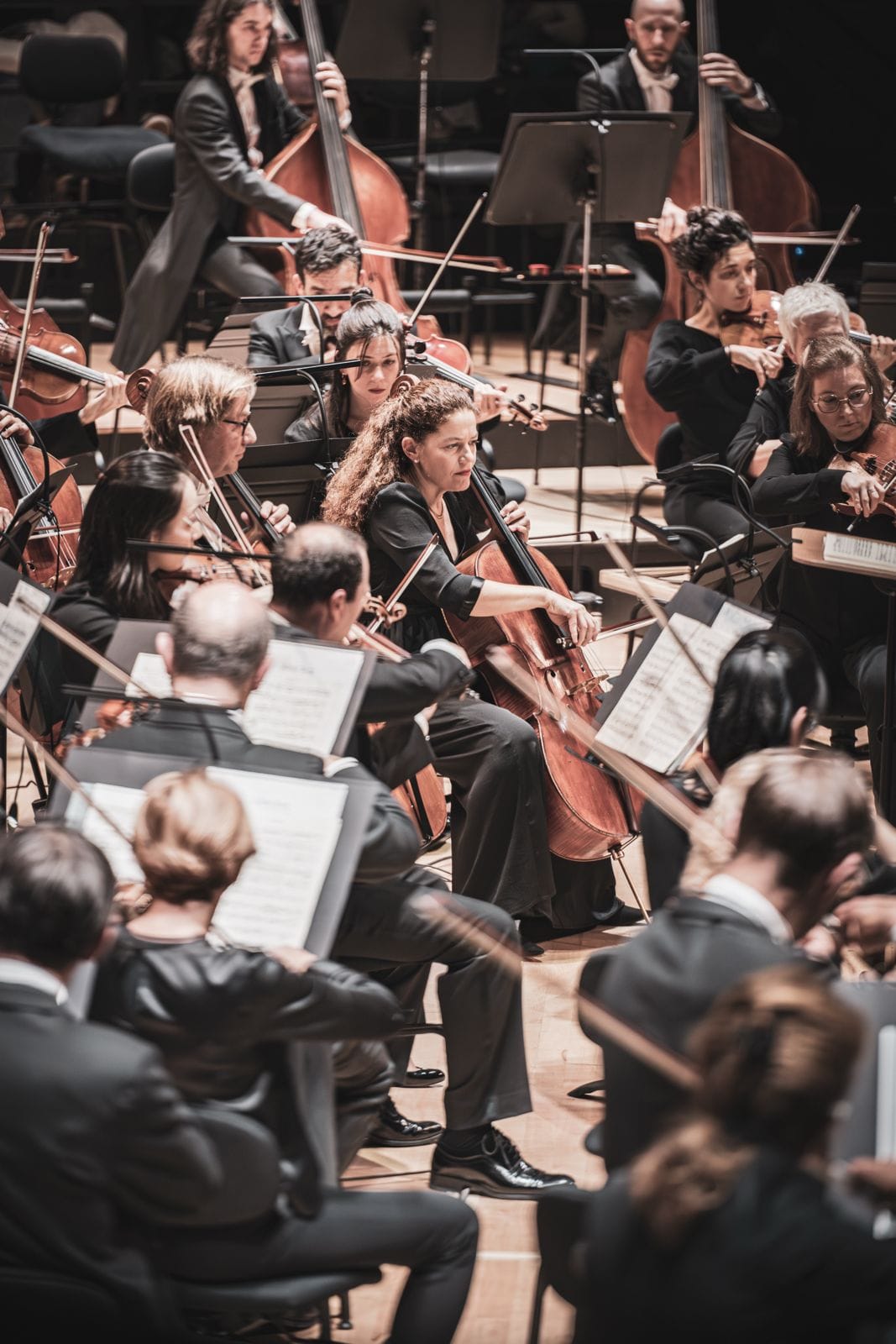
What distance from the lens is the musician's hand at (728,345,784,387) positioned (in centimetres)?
467

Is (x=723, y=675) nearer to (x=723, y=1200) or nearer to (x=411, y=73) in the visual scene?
(x=723, y=1200)

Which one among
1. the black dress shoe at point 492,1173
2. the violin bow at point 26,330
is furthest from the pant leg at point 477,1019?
the violin bow at point 26,330

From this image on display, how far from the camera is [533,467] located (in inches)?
264

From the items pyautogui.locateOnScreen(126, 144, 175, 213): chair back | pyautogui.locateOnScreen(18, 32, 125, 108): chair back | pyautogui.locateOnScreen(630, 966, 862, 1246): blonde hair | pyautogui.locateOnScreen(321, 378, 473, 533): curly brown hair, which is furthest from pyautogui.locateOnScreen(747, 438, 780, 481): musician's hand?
pyautogui.locateOnScreen(18, 32, 125, 108): chair back

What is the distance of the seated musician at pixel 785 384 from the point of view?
442 centimetres

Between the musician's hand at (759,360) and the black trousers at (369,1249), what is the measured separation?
3.00 meters

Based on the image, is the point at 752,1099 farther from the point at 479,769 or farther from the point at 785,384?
the point at 785,384

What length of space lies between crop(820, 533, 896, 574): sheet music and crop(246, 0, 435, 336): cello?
102 inches

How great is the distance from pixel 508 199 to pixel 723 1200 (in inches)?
171

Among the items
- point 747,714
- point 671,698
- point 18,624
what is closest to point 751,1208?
point 747,714

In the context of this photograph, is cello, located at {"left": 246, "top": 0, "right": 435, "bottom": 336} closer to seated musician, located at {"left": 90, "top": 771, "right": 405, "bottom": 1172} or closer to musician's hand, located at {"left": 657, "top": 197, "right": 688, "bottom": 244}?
musician's hand, located at {"left": 657, "top": 197, "right": 688, "bottom": 244}

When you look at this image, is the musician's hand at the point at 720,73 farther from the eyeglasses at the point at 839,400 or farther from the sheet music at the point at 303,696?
the sheet music at the point at 303,696

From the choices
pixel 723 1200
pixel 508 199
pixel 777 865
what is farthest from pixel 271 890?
pixel 508 199

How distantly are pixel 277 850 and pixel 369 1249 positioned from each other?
0.51 meters
